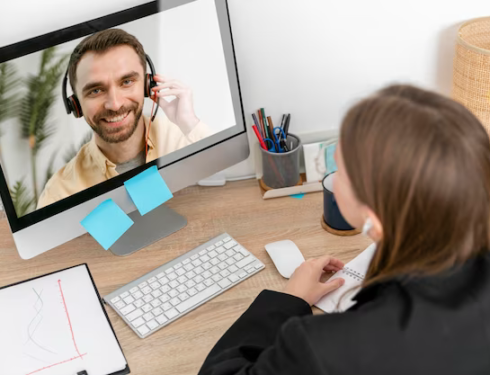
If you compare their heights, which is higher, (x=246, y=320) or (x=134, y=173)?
(x=134, y=173)

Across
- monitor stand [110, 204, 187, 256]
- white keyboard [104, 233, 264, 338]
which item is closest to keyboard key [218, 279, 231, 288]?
white keyboard [104, 233, 264, 338]

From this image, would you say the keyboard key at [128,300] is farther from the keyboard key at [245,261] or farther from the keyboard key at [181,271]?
the keyboard key at [245,261]

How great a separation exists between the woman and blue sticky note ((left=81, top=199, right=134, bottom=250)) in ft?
1.69

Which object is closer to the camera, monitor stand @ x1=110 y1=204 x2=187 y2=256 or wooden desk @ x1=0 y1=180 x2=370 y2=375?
wooden desk @ x1=0 y1=180 x2=370 y2=375

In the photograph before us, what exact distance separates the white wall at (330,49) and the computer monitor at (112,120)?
0.12 m

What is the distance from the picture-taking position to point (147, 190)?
48.9 inches

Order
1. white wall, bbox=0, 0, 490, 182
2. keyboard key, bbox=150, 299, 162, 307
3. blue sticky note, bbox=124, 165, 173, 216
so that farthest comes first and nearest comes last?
white wall, bbox=0, 0, 490, 182 → blue sticky note, bbox=124, 165, 173, 216 → keyboard key, bbox=150, 299, 162, 307

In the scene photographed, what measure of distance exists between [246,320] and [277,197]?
17.3 inches

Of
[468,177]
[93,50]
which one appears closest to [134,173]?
[93,50]

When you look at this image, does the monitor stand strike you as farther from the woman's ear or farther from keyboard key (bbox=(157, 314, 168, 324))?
the woman's ear

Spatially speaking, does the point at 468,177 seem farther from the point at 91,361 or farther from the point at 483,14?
the point at 483,14

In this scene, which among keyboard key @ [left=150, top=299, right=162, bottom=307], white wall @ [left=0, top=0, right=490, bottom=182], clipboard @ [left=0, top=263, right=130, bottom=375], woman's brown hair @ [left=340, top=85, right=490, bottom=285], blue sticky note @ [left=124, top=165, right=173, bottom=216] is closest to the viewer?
woman's brown hair @ [left=340, top=85, right=490, bottom=285]

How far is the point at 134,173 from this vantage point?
122 centimetres

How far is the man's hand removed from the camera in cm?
120
